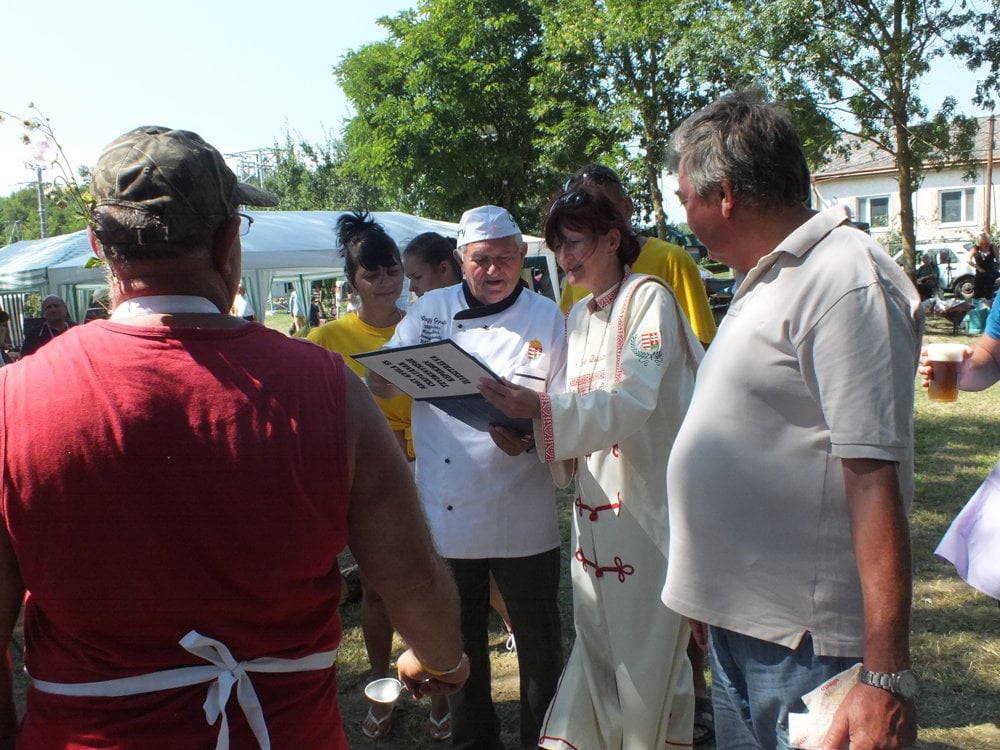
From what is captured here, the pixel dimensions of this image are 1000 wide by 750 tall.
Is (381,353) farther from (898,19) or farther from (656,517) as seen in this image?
(898,19)

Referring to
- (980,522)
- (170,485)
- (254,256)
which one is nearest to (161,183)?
(170,485)

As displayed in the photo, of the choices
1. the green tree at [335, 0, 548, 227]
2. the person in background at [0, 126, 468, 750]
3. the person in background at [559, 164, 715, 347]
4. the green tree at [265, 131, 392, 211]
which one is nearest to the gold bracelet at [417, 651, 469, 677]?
the person in background at [0, 126, 468, 750]

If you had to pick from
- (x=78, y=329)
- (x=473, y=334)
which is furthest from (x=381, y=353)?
(x=78, y=329)

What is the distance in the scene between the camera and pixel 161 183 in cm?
126

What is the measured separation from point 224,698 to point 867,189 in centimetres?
4945

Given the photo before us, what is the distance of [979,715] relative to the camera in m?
3.33

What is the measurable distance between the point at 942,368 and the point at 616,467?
93 cm

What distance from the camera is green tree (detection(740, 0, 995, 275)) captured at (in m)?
15.6

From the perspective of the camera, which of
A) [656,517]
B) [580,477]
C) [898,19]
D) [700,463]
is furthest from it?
[898,19]

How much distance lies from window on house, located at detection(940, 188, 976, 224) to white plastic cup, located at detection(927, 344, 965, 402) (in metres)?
47.5

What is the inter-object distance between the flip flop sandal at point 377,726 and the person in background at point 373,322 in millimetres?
77

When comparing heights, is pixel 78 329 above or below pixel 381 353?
above

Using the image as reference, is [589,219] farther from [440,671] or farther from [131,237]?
[131,237]

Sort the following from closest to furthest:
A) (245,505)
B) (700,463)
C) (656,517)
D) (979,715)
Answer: (245,505) < (700,463) < (656,517) < (979,715)
